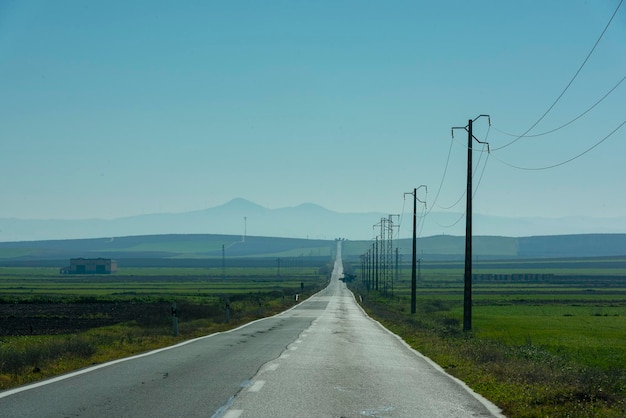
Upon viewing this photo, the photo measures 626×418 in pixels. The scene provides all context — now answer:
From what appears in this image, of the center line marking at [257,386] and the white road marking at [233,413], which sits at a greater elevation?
the white road marking at [233,413]

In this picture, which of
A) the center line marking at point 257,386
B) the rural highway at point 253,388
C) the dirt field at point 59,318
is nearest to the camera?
the rural highway at point 253,388

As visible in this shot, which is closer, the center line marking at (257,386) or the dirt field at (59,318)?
the center line marking at (257,386)

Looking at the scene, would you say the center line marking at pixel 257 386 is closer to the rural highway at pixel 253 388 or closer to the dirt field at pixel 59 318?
the rural highway at pixel 253 388

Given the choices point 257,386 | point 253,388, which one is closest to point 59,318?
point 257,386

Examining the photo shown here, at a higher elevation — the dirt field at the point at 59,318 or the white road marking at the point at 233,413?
the white road marking at the point at 233,413

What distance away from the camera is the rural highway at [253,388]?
492 inches

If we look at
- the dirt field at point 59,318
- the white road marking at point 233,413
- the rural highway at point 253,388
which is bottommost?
the dirt field at point 59,318

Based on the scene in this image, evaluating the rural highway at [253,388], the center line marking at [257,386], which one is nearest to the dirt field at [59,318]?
the rural highway at [253,388]

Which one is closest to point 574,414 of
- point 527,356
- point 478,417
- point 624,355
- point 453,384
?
point 478,417

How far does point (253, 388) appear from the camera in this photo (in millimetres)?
14969

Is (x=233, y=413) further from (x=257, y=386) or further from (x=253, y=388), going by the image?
(x=257, y=386)

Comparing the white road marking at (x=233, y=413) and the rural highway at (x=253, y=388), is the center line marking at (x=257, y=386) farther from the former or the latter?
the white road marking at (x=233, y=413)

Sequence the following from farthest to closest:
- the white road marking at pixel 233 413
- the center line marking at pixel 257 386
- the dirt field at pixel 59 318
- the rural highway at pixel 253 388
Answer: the dirt field at pixel 59 318 < the center line marking at pixel 257 386 < the rural highway at pixel 253 388 < the white road marking at pixel 233 413

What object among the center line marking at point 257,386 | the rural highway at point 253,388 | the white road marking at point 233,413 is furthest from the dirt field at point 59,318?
the white road marking at point 233,413
